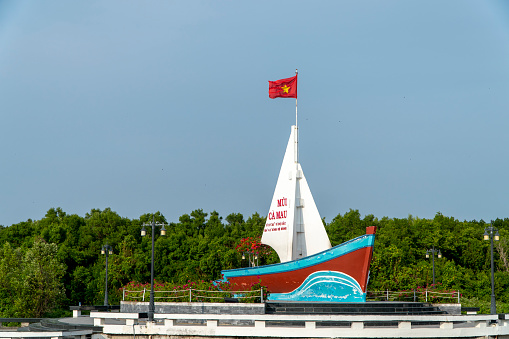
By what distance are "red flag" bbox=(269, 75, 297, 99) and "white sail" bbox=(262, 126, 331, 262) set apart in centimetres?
320

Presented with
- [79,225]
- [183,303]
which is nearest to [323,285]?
[183,303]

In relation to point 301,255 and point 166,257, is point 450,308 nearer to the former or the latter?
point 301,255

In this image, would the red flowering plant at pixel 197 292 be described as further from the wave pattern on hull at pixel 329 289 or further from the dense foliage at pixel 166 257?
the dense foliage at pixel 166 257

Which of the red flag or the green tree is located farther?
the green tree

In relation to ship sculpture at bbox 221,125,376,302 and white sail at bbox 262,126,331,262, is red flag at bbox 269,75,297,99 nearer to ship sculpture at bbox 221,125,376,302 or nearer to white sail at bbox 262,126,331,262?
ship sculpture at bbox 221,125,376,302

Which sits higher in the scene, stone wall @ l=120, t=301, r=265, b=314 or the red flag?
the red flag

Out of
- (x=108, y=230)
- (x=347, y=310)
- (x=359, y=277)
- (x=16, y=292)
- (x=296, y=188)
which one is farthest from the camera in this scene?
(x=108, y=230)

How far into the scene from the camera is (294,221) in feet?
105

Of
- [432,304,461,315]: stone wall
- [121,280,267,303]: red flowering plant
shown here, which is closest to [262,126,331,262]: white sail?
[121,280,267,303]: red flowering plant

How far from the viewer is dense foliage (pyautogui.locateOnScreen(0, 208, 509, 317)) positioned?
4253 cm

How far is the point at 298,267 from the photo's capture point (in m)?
27.7

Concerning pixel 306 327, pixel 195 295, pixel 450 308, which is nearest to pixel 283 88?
pixel 195 295

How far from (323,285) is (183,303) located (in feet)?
19.1

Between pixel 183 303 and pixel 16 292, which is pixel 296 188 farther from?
pixel 16 292
